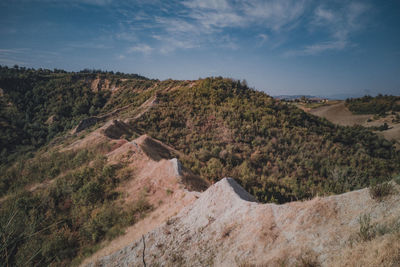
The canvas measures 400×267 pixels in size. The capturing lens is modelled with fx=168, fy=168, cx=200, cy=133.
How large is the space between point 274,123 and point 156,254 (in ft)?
70.8

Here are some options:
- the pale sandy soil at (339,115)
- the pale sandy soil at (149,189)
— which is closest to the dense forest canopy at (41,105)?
the pale sandy soil at (149,189)

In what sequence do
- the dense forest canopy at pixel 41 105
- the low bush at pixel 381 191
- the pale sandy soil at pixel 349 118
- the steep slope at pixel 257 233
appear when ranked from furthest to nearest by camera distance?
the dense forest canopy at pixel 41 105
the pale sandy soil at pixel 349 118
the low bush at pixel 381 191
the steep slope at pixel 257 233

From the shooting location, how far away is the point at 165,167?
10773 millimetres

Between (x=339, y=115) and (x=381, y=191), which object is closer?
(x=381, y=191)

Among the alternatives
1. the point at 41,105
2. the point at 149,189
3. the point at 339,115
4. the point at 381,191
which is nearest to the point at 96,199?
the point at 149,189

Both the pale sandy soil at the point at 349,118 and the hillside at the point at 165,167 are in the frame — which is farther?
the pale sandy soil at the point at 349,118

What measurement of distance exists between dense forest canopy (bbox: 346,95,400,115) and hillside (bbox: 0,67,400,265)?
35.2 meters

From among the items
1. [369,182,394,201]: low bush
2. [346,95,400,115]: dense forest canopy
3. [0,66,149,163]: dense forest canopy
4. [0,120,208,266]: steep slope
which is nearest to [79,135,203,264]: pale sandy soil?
[0,120,208,266]: steep slope

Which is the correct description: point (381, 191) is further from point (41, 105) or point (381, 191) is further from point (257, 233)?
point (41, 105)

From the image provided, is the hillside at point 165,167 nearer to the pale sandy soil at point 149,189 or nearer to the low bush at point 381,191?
the pale sandy soil at point 149,189

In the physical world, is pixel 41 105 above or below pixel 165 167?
above

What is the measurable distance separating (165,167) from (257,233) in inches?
282

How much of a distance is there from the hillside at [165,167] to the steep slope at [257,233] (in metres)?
1.25

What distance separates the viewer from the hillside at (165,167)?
7691mm
